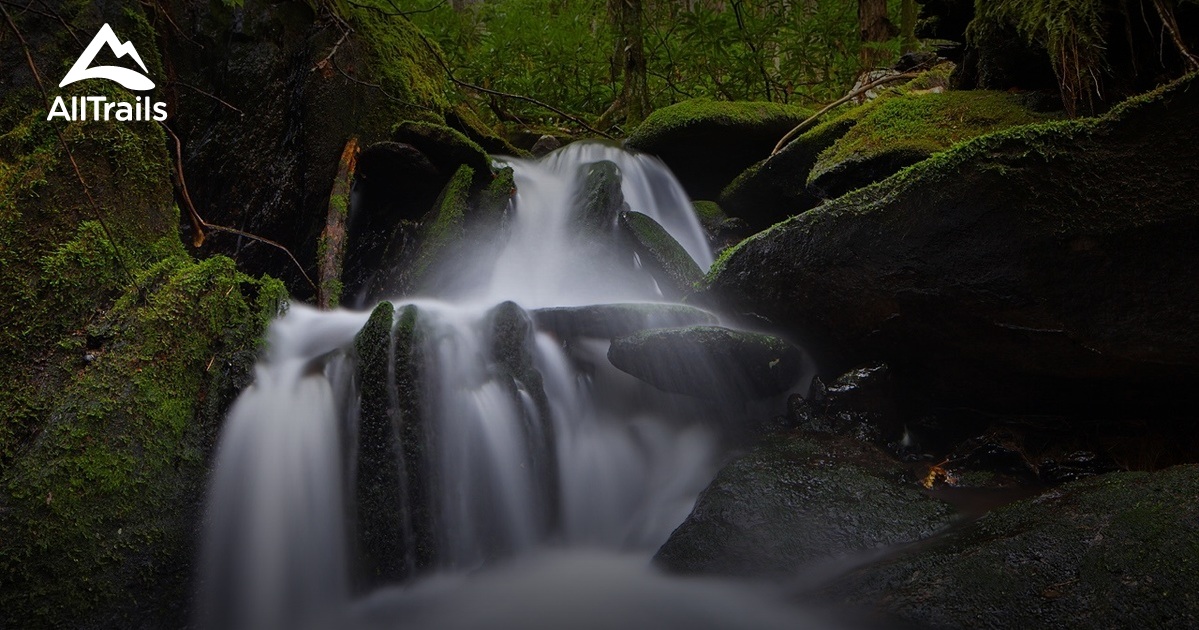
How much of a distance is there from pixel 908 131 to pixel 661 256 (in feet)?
6.52

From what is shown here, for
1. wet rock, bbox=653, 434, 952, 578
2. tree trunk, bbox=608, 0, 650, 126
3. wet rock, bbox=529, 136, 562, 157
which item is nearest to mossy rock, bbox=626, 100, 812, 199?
wet rock, bbox=529, 136, 562, 157

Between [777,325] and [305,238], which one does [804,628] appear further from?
[305,238]

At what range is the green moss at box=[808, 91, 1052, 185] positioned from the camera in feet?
13.4

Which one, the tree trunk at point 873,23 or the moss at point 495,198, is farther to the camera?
the tree trunk at point 873,23

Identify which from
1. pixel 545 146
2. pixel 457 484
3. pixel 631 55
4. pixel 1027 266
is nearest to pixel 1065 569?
pixel 1027 266

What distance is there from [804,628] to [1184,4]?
3.32 m

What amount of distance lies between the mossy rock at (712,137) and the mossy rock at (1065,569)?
4.71 meters

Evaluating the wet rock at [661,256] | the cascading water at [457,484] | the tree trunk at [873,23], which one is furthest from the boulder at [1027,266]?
the tree trunk at [873,23]

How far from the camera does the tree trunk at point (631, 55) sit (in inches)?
332

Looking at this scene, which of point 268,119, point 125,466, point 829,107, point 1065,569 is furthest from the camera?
point 829,107

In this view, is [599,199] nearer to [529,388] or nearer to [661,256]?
[661,256]

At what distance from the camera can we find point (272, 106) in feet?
18.8

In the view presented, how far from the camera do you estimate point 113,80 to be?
11.7ft

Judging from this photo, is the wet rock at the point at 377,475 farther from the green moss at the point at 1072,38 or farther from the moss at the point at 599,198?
the green moss at the point at 1072,38
